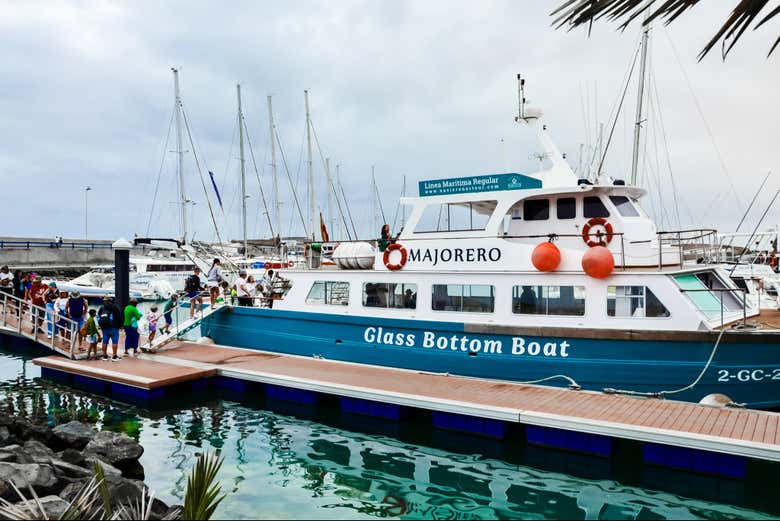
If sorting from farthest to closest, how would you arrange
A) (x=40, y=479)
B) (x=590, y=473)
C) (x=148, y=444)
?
(x=148, y=444)
(x=590, y=473)
(x=40, y=479)

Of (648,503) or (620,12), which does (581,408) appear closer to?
(648,503)

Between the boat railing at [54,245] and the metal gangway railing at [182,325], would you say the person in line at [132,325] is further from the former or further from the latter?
the boat railing at [54,245]

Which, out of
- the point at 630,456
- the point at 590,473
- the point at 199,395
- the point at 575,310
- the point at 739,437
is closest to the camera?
the point at 739,437

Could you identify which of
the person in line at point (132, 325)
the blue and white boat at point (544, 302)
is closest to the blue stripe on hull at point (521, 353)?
the blue and white boat at point (544, 302)

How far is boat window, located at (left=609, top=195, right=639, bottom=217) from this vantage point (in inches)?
479

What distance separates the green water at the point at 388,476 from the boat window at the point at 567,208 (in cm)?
504

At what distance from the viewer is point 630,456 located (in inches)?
367

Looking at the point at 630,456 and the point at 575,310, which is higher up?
the point at 575,310

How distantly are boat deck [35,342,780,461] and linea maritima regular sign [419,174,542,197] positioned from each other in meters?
4.09

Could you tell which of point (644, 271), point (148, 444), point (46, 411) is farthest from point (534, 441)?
point (46, 411)

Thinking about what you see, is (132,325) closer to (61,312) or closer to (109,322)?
(109,322)

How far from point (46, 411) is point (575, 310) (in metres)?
11.5

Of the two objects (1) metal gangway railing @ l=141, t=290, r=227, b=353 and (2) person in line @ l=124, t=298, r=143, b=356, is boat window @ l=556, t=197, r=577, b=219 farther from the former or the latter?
(2) person in line @ l=124, t=298, r=143, b=356

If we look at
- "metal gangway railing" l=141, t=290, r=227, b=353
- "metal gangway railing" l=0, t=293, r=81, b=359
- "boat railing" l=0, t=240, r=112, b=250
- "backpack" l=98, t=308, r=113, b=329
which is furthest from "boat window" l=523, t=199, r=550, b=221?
"boat railing" l=0, t=240, r=112, b=250
